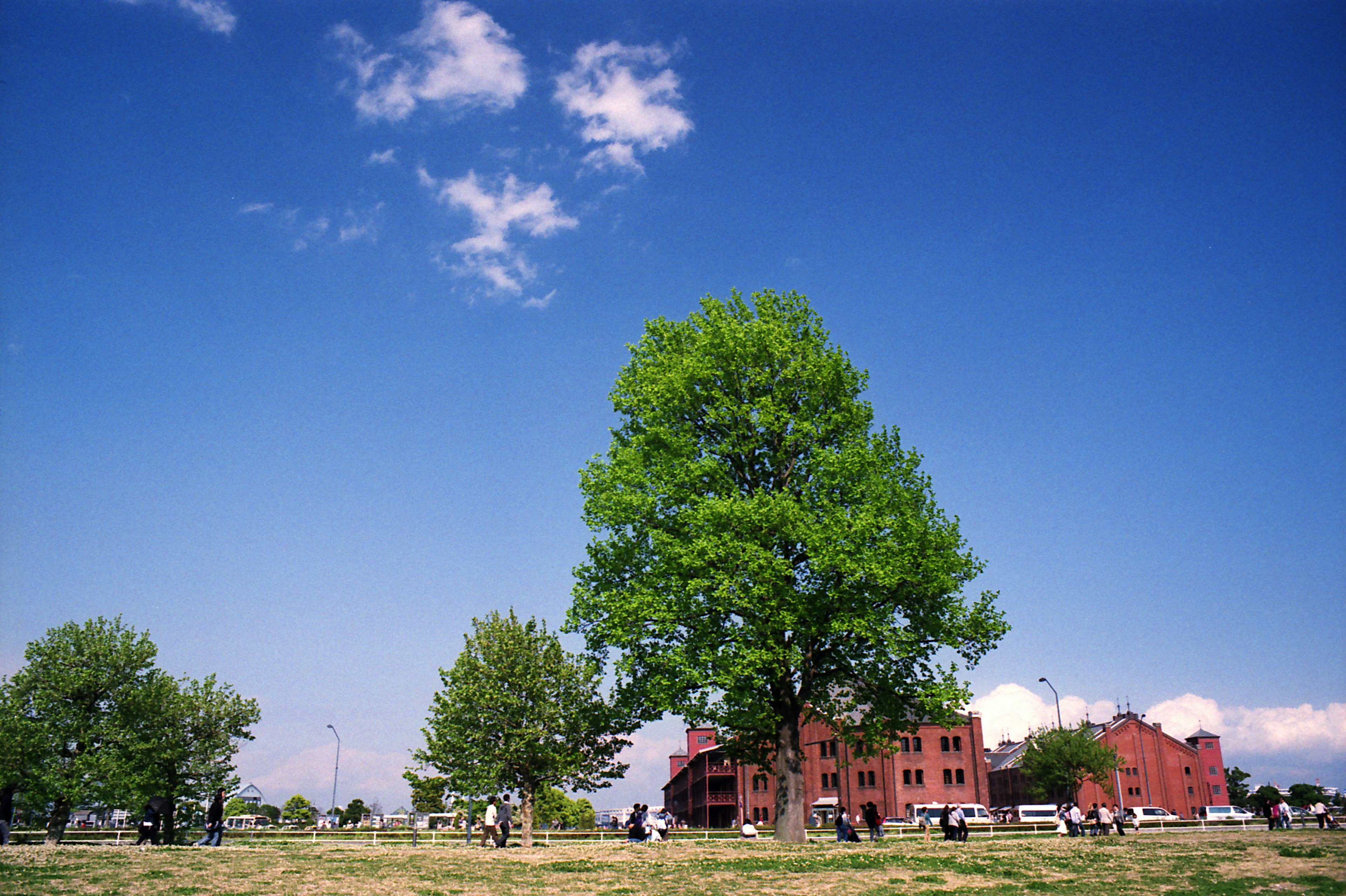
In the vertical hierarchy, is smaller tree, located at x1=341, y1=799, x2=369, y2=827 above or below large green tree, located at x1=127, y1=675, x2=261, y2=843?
below

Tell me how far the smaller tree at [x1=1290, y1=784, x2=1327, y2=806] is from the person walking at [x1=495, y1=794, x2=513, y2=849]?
18133cm

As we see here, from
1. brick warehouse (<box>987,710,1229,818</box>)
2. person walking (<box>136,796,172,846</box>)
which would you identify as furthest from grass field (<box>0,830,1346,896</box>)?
brick warehouse (<box>987,710,1229,818</box>)

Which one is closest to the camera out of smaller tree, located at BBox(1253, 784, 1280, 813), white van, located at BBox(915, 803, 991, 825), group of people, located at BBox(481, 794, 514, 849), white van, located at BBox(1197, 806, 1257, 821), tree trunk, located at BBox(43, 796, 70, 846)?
group of people, located at BBox(481, 794, 514, 849)

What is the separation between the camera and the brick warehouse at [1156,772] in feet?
318

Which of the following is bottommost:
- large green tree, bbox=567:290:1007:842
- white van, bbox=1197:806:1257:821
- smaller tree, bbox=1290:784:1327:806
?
smaller tree, bbox=1290:784:1327:806

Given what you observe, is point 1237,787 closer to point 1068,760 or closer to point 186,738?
point 1068,760

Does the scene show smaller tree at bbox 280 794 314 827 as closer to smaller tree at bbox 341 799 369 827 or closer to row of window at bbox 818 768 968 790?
smaller tree at bbox 341 799 369 827

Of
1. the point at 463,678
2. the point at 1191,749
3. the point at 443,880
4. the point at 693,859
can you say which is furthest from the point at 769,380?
the point at 1191,749

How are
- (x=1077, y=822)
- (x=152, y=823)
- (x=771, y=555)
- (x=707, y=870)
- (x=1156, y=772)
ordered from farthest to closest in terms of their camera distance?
(x=1156, y=772), (x=1077, y=822), (x=152, y=823), (x=771, y=555), (x=707, y=870)

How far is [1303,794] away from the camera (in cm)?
16962

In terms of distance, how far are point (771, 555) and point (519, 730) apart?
19046mm

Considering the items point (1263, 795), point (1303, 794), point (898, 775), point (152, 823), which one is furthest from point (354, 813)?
point (1303, 794)

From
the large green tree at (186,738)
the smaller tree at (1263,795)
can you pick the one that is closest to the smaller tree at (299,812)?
the large green tree at (186,738)

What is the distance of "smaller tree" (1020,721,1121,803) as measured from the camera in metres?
79.2
